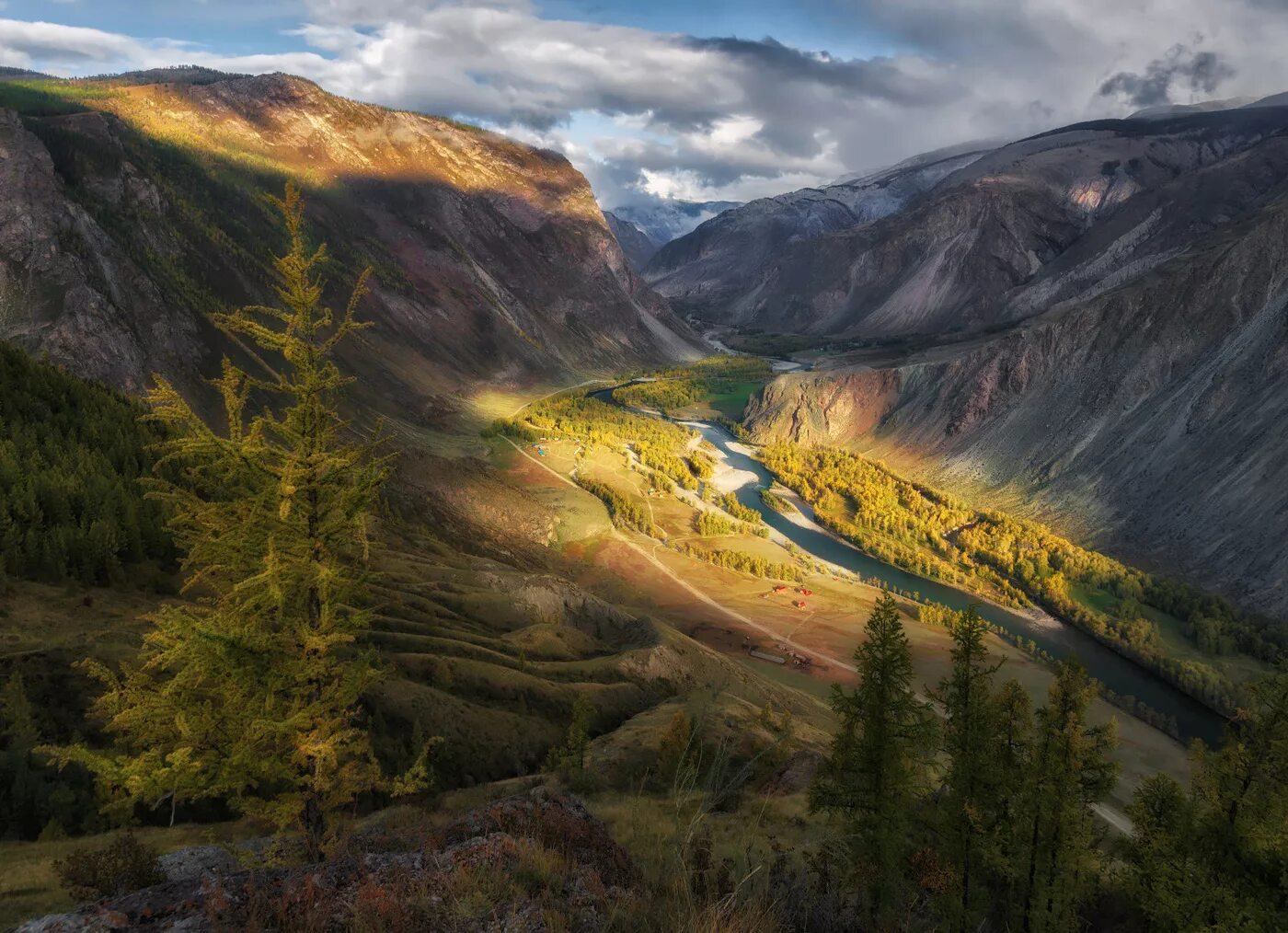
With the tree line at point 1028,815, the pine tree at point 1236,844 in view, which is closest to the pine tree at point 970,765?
the tree line at point 1028,815

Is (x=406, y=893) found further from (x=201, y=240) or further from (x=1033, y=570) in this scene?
(x=201, y=240)

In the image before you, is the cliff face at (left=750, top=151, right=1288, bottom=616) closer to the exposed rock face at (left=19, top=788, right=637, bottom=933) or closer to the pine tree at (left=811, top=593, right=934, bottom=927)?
the pine tree at (left=811, top=593, right=934, bottom=927)

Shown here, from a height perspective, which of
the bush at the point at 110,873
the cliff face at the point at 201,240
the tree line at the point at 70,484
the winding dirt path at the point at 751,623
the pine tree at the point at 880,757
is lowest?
the winding dirt path at the point at 751,623

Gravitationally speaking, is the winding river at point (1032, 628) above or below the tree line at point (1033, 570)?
below

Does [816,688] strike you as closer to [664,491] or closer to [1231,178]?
[664,491]

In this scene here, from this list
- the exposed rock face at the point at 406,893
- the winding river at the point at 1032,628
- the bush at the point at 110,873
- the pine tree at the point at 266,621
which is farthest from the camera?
the winding river at the point at 1032,628

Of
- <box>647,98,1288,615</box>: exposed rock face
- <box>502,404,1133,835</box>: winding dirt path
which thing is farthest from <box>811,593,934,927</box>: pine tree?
<box>647,98,1288,615</box>: exposed rock face

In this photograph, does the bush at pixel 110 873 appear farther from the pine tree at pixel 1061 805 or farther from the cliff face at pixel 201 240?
the cliff face at pixel 201 240

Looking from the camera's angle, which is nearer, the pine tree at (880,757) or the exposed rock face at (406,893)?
the exposed rock face at (406,893)
